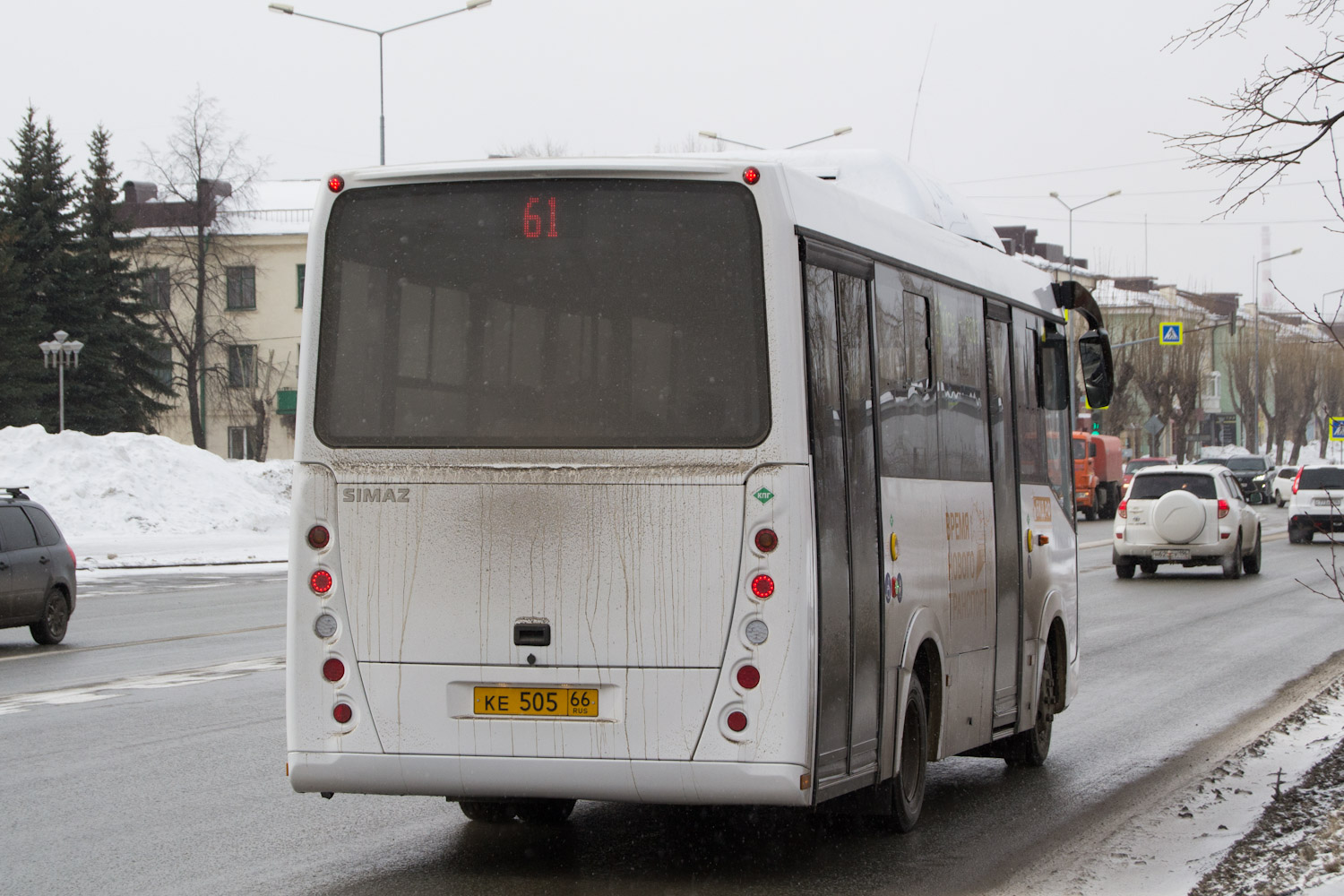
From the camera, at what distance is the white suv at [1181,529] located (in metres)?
28.8

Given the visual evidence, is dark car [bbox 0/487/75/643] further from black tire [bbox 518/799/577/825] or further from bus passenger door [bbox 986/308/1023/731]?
bus passenger door [bbox 986/308/1023/731]

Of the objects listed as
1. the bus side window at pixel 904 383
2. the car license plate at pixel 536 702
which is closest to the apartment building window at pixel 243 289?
the bus side window at pixel 904 383

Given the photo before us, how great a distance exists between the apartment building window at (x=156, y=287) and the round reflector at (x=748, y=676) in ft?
206

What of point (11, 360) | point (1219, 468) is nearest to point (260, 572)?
point (1219, 468)

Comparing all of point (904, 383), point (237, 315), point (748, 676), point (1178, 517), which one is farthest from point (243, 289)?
point (748, 676)

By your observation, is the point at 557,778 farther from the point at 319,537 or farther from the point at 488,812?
the point at 488,812

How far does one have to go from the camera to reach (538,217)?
7004mm

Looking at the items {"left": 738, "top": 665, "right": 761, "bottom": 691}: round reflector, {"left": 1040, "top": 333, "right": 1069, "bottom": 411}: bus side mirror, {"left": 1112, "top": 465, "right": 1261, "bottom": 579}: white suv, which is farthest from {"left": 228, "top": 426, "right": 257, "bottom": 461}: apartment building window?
{"left": 738, "top": 665, "right": 761, "bottom": 691}: round reflector

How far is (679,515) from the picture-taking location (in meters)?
6.65

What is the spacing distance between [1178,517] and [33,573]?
18.3 metres

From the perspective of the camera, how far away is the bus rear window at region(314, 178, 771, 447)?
6.79 metres

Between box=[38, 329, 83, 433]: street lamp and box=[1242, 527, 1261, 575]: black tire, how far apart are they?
106 feet

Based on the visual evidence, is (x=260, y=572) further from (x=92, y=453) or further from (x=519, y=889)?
(x=519, y=889)

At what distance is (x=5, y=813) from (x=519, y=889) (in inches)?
124
